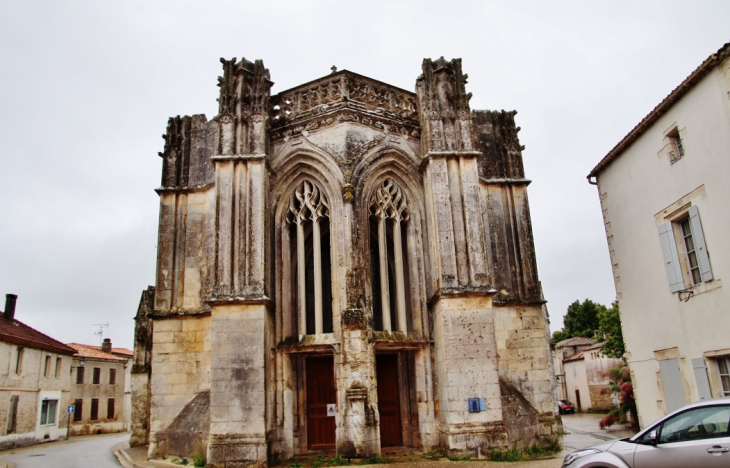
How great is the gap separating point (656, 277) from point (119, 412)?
35.8 m

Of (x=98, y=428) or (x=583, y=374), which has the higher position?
(x=583, y=374)

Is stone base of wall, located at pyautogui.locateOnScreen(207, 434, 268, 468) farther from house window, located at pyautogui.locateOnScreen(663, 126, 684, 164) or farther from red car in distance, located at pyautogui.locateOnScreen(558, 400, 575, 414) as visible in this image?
red car in distance, located at pyautogui.locateOnScreen(558, 400, 575, 414)

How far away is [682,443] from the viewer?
6016 mm

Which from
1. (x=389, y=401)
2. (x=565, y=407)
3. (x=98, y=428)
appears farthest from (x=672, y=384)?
(x=98, y=428)

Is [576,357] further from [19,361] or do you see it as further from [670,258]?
[19,361]

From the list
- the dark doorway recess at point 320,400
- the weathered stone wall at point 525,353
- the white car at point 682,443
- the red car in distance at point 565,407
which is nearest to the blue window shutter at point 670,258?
the weathered stone wall at point 525,353

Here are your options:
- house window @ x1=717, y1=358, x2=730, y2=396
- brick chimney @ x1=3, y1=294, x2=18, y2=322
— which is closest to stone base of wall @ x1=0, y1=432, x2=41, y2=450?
brick chimney @ x1=3, y1=294, x2=18, y2=322

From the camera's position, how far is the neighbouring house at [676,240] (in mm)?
10039

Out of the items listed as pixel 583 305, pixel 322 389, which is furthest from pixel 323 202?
pixel 583 305

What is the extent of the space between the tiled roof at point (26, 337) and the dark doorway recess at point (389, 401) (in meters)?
16.6

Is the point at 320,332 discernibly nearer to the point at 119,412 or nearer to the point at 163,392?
the point at 163,392

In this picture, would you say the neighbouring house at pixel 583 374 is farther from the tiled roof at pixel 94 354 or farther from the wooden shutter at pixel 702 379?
the tiled roof at pixel 94 354

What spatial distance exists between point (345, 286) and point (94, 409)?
99.2ft

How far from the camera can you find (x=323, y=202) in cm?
1338
